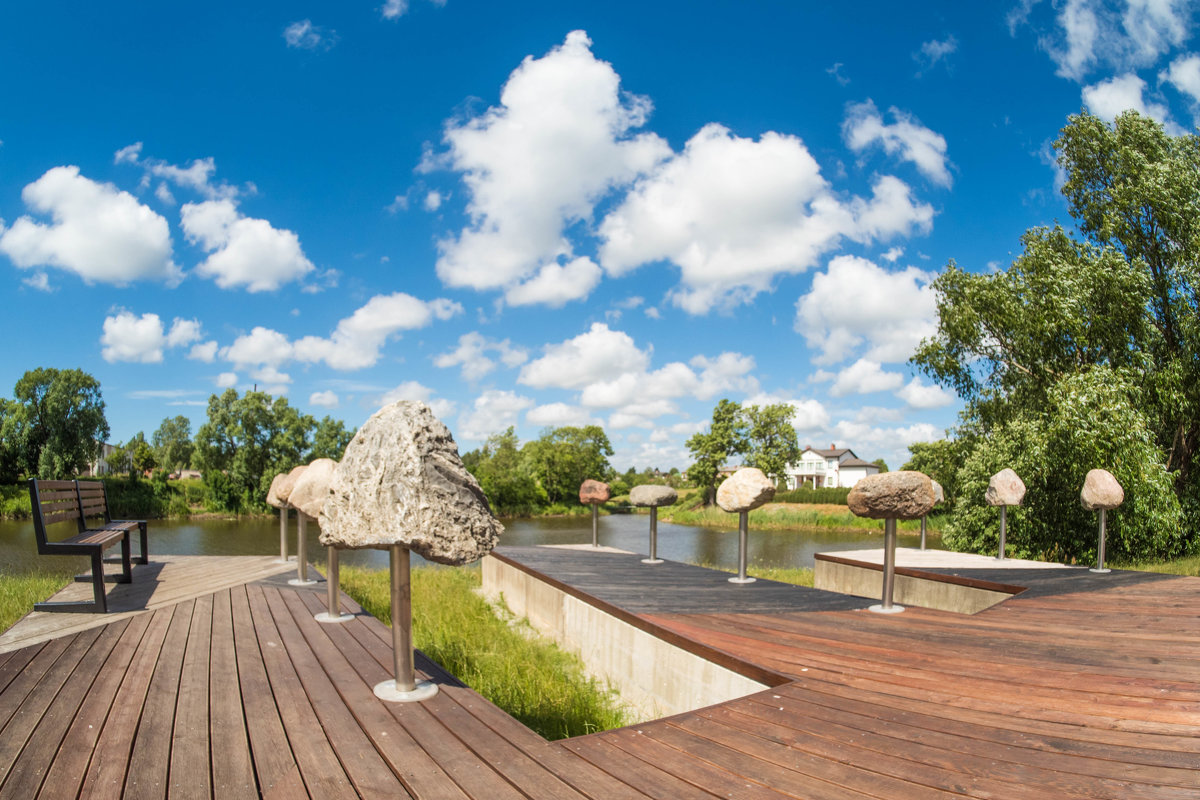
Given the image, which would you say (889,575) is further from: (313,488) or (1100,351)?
(1100,351)

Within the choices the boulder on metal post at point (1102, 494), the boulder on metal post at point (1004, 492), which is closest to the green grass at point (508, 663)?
the boulder on metal post at point (1102, 494)

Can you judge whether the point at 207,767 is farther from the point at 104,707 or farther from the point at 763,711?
the point at 763,711

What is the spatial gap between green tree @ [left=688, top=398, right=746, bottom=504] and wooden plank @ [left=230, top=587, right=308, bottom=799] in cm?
4289

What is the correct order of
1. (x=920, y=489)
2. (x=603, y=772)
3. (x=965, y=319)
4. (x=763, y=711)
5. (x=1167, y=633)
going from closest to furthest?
(x=603, y=772), (x=763, y=711), (x=1167, y=633), (x=920, y=489), (x=965, y=319)

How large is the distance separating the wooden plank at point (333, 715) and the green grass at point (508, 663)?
1496 mm

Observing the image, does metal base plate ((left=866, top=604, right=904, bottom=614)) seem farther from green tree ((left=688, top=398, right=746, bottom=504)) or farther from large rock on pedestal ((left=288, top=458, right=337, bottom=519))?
green tree ((left=688, top=398, right=746, bottom=504))

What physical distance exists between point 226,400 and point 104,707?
3981cm

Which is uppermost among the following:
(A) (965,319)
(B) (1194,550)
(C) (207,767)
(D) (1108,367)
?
(A) (965,319)

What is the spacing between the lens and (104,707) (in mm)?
2969

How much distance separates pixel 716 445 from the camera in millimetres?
45969

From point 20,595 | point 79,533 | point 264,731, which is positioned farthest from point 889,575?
point 20,595

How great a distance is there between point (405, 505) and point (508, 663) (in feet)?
11.2

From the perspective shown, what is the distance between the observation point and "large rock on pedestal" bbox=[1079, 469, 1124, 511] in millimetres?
7020

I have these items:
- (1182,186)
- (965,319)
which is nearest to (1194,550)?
(965,319)
